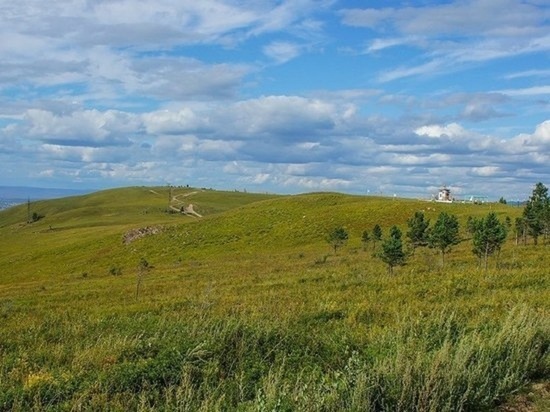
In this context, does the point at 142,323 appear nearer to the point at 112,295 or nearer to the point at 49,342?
the point at 49,342

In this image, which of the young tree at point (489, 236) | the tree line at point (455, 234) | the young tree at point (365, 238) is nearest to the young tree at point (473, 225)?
the tree line at point (455, 234)

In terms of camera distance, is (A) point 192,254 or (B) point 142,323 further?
(A) point 192,254

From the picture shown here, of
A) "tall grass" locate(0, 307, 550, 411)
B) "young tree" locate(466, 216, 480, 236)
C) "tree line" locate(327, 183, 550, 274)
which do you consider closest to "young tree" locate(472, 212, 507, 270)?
"tree line" locate(327, 183, 550, 274)

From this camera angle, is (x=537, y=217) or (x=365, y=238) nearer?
(x=537, y=217)

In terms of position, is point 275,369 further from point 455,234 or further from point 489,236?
point 455,234

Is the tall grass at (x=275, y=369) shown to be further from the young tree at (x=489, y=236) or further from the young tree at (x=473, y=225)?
the young tree at (x=473, y=225)

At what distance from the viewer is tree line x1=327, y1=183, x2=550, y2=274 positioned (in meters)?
37.1

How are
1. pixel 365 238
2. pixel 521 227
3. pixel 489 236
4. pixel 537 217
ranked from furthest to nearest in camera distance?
pixel 365 238 < pixel 521 227 < pixel 537 217 < pixel 489 236

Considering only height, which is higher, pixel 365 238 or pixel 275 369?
pixel 275 369

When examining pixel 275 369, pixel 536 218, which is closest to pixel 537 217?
pixel 536 218

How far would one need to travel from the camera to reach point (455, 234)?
46.9m

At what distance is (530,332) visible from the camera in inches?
346

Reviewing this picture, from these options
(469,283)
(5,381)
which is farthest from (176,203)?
(5,381)

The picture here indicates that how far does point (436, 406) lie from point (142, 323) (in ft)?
26.9
